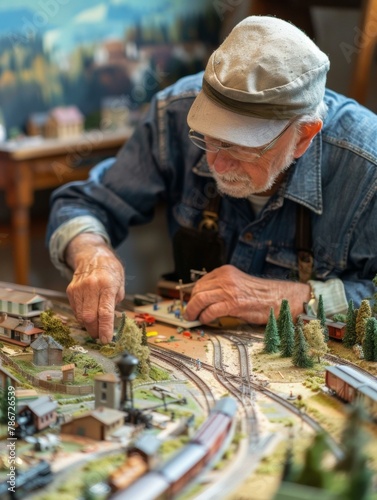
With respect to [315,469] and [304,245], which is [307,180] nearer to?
[304,245]

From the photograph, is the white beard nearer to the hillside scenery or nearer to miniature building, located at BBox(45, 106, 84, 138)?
miniature building, located at BBox(45, 106, 84, 138)

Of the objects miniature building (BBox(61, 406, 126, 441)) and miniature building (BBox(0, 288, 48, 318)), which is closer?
miniature building (BBox(61, 406, 126, 441))

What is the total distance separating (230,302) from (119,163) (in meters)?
0.95

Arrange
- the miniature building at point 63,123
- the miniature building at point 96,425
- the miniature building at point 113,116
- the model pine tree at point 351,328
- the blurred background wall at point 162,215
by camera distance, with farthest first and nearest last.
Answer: the miniature building at point 113,116 → the miniature building at point 63,123 → the blurred background wall at point 162,215 → the model pine tree at point 351,328 → the miniature building at point 96,425

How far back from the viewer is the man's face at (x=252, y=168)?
107 inches

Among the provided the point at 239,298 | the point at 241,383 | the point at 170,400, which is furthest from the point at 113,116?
the point at 170,400

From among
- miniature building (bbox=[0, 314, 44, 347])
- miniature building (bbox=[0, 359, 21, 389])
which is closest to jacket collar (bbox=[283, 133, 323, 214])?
miniature building (bbox=[0, 314, 44, 347])

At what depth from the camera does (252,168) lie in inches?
109

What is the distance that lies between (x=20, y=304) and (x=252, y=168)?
36.1 inches

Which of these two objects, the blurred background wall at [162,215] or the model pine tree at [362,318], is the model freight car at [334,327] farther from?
the blurred background wall at [162,215]

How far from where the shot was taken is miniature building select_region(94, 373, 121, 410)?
2.08 metres

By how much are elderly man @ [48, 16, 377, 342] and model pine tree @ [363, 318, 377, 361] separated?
0.32m

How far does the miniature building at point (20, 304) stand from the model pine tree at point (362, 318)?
1072 millimetres

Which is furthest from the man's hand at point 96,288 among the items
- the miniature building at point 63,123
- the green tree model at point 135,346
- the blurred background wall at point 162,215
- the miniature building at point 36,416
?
the miniature building at point 63,123
